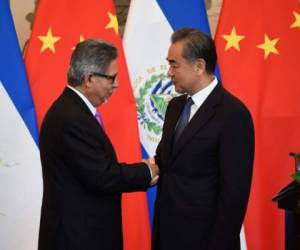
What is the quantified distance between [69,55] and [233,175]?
118cm

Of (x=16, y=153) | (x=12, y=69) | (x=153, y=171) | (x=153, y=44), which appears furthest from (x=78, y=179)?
(x=153, y=44)

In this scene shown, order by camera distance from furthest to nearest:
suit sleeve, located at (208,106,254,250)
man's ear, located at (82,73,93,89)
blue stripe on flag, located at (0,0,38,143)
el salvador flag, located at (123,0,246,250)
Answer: el salvador flag, located at (123,0,246,250)
blue stripe on flag, located at (0,0,38,143)
man's ear, located at (82,73,93,89)
suit sleeve, located at (208,106,254,250)

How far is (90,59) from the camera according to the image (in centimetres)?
146

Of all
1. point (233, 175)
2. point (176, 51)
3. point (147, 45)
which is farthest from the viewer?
point (147, 45)

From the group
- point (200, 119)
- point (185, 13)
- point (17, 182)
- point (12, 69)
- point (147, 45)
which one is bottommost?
point (17, 182)

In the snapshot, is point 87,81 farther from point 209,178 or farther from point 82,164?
point 209,178

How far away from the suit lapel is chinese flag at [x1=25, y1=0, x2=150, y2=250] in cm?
80

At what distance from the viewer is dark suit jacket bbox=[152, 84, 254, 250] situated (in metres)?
1.38

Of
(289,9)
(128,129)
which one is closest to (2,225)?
(128,129)

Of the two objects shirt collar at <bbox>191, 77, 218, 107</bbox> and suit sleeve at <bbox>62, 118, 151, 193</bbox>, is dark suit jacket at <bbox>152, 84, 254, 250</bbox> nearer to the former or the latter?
shirt collar at <bbox>191, 77, 218, 107</bbox>

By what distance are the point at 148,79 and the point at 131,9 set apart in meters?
0.37

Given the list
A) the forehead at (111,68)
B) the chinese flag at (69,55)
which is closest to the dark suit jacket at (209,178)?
the forehead at (111,68)

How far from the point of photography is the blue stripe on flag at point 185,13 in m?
2.28

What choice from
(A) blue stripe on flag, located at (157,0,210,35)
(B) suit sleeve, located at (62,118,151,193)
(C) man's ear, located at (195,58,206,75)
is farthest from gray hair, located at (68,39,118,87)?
(A) blue stripe on flag, located at (157,0,210,35)
